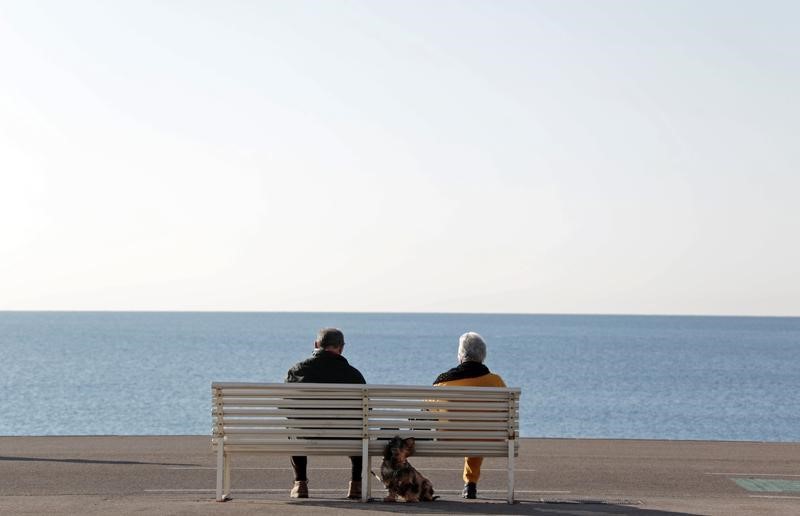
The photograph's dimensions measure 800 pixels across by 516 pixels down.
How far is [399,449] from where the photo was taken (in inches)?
456

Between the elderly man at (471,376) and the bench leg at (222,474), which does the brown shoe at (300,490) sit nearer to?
the bench leg at (222,474)

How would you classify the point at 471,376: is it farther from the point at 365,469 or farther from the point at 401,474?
the point at 365,469

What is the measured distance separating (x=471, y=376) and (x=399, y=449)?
1.23 metres

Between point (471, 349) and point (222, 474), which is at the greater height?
point (471, 349)

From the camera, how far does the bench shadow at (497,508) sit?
439 inches

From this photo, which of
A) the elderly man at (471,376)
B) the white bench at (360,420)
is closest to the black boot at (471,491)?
the elderly man at (471,376)

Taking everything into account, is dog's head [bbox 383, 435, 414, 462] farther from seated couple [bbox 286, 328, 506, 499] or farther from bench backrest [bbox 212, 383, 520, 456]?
seated couple [bbox 286, 328, 506, 499]

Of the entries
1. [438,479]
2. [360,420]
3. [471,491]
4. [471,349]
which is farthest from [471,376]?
[438,479]

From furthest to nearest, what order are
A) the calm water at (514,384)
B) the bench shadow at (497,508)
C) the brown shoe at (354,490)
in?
the calm water at (514,384), the brown shoe at (354,490), the bench shadow at (497,508)

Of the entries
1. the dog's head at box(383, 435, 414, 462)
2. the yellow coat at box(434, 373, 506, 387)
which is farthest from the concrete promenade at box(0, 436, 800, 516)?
the yellow coat at box(434, 373, 506, 387)

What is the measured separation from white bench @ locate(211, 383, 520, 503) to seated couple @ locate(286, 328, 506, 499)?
16.9 inches

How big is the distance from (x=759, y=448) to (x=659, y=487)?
4.63 m

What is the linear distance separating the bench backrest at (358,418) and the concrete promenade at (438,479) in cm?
52

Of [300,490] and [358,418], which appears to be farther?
[300,490]
